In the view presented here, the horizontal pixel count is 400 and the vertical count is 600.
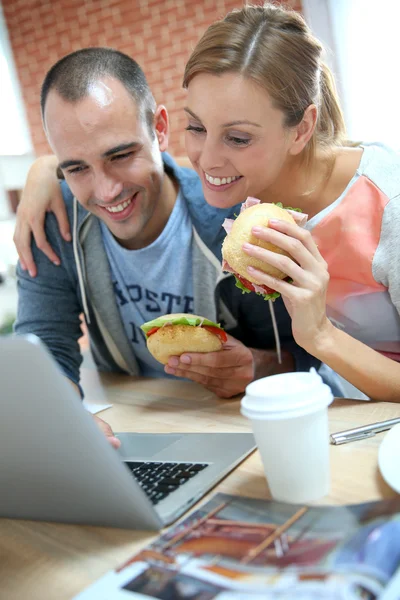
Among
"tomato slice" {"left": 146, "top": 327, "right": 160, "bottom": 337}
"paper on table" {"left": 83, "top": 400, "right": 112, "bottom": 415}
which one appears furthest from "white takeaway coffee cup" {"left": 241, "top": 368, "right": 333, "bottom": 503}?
"paper on table" {"left": 83, "top": 400, "right": 112, "bottom": 415}

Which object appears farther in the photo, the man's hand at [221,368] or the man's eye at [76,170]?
A: the man's eye at [76,170]

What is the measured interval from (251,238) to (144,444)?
17.9 inches

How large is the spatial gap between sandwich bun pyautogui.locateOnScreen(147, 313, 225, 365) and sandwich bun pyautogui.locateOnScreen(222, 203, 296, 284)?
7.0 inches

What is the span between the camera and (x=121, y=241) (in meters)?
1.87

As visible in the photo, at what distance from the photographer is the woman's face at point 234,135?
4.43 feet

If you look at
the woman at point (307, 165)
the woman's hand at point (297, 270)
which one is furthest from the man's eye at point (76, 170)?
the woman's hand at point (297, 270)

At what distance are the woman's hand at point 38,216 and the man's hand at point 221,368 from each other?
625mm

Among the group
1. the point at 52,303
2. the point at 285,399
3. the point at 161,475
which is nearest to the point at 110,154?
the point at 52,303

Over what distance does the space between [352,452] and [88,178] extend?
1065 millimetres

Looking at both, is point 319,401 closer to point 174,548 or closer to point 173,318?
point 174,548

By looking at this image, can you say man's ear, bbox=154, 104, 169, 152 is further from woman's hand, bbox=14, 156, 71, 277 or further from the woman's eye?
the woman's eye

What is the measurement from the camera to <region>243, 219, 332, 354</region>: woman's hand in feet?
3.67

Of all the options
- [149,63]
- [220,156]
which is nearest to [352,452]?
[220,156]

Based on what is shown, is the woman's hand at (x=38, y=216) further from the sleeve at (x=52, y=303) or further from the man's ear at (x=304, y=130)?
the man's ear at (x=304, y=130)
